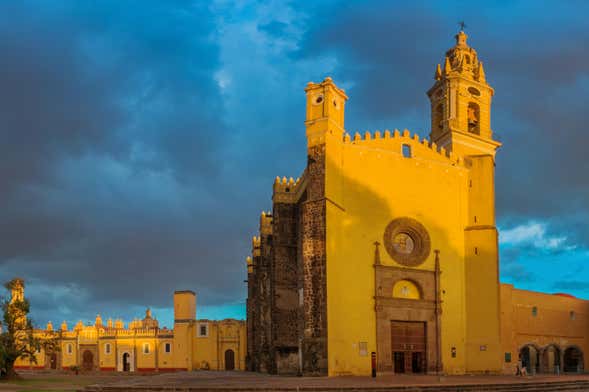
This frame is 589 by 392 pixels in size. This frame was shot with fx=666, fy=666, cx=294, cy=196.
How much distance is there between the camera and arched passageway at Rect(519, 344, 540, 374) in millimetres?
46531

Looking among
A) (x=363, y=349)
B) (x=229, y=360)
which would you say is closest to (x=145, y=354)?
(x=229, y=360)

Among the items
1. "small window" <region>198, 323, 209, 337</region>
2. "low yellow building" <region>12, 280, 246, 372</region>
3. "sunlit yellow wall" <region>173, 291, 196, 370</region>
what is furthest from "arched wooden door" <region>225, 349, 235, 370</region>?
"sunlit yellow wall" <region>173, 291, 196, 370</region>

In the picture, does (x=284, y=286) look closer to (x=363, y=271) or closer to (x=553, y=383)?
(x=363, y=271)

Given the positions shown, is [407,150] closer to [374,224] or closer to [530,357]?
[374,224]

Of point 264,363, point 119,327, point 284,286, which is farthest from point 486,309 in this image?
point 119,327

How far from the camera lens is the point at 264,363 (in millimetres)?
43438

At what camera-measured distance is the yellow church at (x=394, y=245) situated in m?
31.2

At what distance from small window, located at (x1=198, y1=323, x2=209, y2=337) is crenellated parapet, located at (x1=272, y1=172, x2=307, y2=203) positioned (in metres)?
22.6

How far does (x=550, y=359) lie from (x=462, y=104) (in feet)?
70.6

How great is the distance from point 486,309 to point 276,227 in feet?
41.2

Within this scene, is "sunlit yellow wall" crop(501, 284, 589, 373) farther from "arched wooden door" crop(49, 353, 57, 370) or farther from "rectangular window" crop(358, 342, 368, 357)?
"arched wooden door" crop(49, 353, 57, 370)

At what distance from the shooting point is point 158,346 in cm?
5809

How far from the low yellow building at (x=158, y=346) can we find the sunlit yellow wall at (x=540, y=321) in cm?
2418

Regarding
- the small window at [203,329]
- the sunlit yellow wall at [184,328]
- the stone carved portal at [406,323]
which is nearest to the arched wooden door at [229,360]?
the small window at [203,329]
